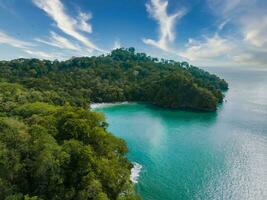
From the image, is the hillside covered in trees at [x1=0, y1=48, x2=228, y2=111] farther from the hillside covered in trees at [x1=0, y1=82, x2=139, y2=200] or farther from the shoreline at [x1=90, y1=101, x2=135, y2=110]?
the hillside covered in trees at [x1=0, y1=82, x2=139, y2=200]

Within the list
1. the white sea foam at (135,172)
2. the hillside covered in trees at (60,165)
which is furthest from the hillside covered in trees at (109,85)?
the hillside covered in trees at (60,165)

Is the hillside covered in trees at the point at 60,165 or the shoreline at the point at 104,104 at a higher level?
the hillside covered in trees at the point at 60,165

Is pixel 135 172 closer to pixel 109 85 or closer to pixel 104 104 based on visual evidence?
pixel 104 104

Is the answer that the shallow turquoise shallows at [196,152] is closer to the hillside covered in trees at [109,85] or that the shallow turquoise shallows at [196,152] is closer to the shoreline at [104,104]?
the shoreline at [104,104]

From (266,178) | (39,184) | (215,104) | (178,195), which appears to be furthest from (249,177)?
(215,104)

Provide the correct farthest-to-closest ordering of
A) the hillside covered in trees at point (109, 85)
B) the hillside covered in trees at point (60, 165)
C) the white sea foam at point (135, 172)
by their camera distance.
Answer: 1. the hillside covered in trees at point (109, 85)
2. the white sea foam at point (135, 172)
3. the hillside covered in trees at point (60, 165)

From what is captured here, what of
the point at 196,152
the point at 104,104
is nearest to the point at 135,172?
the point at 196,152

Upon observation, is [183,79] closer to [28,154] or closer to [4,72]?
[4,72]

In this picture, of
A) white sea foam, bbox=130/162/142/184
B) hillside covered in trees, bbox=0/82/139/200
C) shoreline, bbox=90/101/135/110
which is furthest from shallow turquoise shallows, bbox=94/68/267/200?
hillside covered in trees, bbox=0/82/139/200
